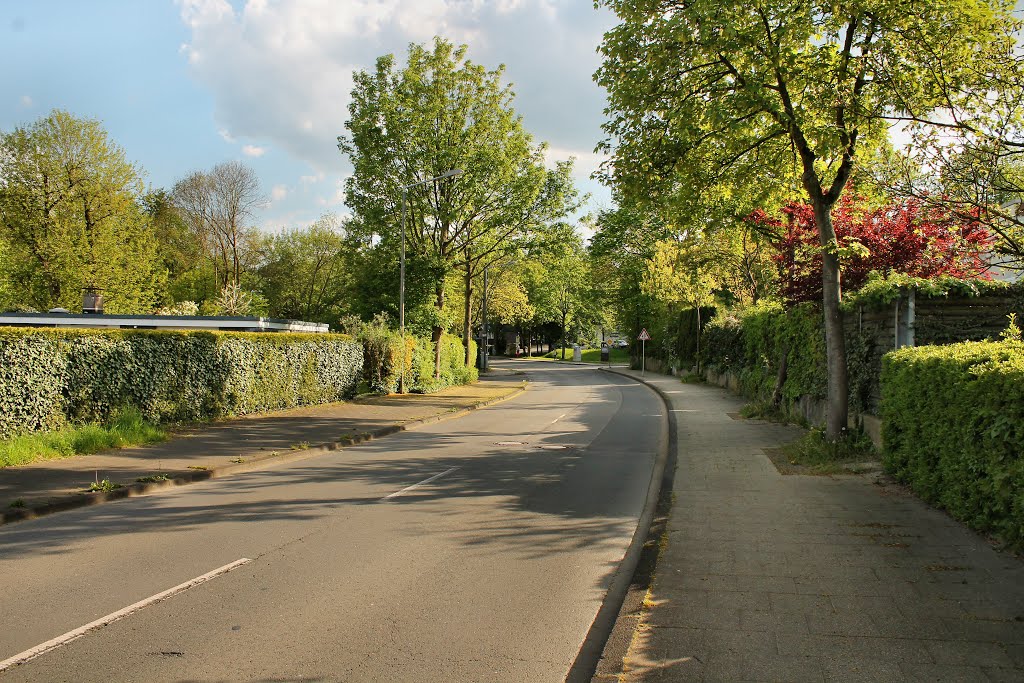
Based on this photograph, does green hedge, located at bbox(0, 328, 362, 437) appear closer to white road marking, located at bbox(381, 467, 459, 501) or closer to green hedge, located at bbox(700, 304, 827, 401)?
white road marking, located at bbox(381, 467, 459, 501)

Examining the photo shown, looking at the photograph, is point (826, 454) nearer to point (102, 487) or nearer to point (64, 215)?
point (102, 487)

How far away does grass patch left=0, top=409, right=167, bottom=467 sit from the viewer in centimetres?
1095

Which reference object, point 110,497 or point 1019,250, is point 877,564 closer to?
point 1019,250

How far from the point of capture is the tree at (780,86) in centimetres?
966

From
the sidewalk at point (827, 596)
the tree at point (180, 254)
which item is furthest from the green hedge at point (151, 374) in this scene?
the tree at point (180, 254)

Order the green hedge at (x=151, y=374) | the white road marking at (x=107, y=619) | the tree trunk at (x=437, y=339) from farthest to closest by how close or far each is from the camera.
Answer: the tree trunk at (x=437, y=339)
the green hedge at (x=151, y=374)
the white road marking at (x=107, y=619)

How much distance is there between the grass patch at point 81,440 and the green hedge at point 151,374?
332 mm

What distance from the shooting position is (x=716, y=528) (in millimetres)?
7289

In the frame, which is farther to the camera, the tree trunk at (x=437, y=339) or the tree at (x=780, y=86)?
the tree trunk at (x=437, y=339)

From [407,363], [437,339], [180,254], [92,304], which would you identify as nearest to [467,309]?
[437,339]

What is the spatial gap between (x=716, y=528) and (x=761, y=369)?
16283 millimetres

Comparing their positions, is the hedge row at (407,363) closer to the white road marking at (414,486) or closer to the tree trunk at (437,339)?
the tree trunk at (437,339)

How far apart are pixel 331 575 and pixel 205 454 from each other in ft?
25.5

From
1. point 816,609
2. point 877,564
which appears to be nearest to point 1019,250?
point 877,564
